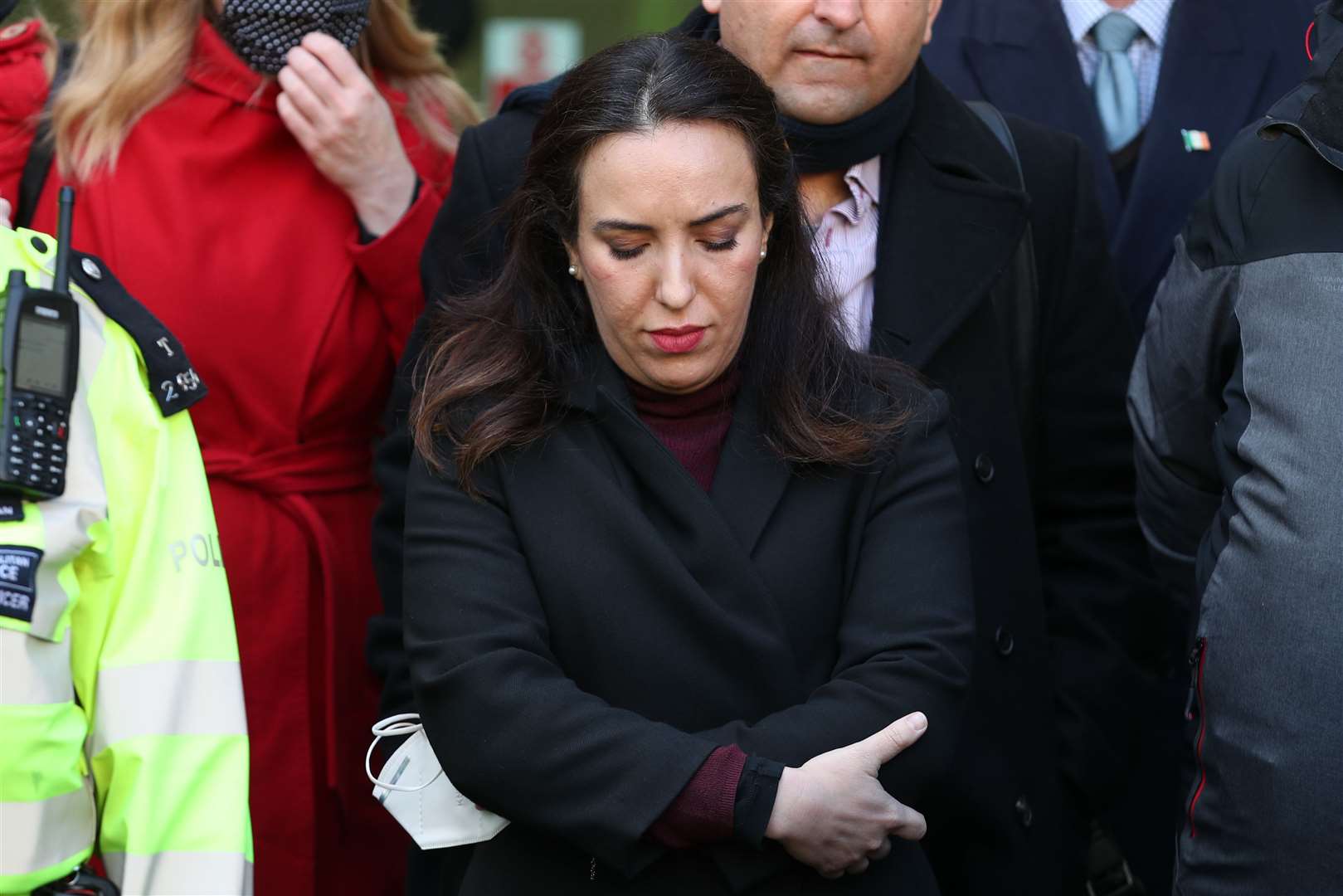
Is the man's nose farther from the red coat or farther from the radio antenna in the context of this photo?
the radio antenna

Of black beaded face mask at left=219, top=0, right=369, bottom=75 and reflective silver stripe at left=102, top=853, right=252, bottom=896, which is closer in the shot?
reflective silver stripe at left=102, top=853, right=252, bottom=896

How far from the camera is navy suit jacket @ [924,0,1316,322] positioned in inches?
146

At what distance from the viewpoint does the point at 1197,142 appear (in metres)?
3.73

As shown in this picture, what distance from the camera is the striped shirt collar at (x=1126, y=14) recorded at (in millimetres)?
3932

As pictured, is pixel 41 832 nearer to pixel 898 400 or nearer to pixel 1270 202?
pixel 898 400

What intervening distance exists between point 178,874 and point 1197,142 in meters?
2.47

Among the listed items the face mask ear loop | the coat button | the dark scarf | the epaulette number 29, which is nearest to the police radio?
the epaulette number 29

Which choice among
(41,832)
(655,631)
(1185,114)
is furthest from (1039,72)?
(41,832)

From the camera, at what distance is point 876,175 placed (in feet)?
10.6

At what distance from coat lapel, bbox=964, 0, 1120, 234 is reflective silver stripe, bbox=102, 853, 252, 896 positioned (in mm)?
2239

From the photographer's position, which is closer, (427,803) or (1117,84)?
(427,803)

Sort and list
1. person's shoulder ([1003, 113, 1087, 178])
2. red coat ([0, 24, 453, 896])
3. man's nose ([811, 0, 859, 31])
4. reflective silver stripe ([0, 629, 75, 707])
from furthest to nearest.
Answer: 1. person's shoulder ([1003, 113, 1087, 178])
2. red coat ([0, 24, 453, 896])
3. man's nose ([811, 0, 859, 31])
4. reflective silver stripe ([0, 629, 75, 707])

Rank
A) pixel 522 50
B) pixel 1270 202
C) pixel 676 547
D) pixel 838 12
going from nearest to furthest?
pixel 676 547 → pixel 1270 202 → pixel 838 12 → pixel 522 50

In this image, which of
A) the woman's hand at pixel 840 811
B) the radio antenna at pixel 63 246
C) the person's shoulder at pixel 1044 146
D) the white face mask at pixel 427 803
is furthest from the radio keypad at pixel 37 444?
the person's shoulder at pixel 1044 146
